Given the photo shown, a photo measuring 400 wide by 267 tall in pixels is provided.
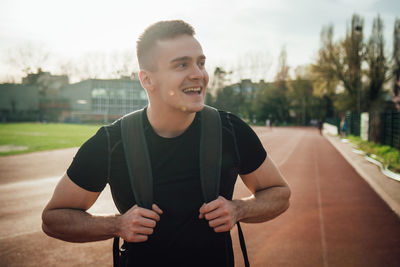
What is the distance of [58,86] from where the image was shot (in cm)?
7725

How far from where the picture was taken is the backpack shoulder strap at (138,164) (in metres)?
1.51

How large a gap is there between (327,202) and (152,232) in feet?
21.5

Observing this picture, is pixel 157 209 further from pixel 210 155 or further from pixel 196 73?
pixel 196 73

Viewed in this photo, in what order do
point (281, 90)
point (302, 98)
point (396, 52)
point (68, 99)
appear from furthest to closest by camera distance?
point (68, 99), point (281, 90), point (302, 98), point (396, 52)

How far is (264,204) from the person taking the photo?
5.74 feet

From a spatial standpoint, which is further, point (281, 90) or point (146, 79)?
point (281, 90)

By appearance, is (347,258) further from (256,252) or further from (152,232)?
(152,232)

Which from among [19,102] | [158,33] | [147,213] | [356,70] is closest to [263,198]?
[147,213]

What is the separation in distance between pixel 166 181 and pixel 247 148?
491mm

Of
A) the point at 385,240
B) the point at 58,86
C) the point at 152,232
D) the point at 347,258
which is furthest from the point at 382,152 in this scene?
the point at 58,86

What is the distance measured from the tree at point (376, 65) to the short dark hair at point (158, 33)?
3577 cm

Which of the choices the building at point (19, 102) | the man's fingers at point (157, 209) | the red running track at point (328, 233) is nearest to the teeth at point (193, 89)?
the man's fingers at point (157, 209)

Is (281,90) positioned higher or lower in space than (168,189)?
higher

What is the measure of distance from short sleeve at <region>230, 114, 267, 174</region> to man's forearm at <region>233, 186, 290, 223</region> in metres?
0.16
